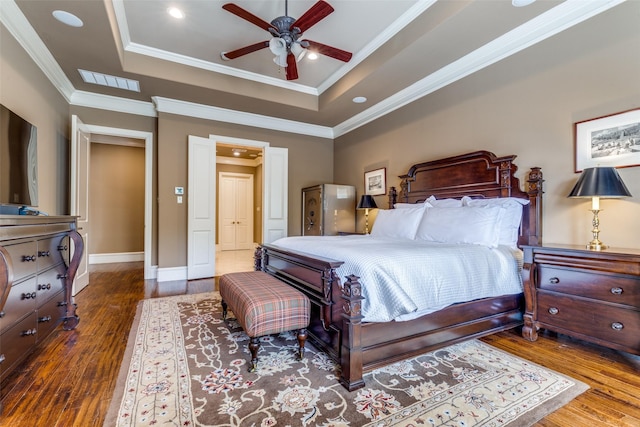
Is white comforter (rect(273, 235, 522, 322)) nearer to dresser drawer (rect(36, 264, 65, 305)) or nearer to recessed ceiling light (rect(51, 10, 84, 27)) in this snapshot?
dresser drawer (rect(36, 264, 65, 305))

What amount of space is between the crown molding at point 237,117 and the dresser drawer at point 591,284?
455 cm

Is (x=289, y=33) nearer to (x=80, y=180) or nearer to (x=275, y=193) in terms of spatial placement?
(x=275, y=193)

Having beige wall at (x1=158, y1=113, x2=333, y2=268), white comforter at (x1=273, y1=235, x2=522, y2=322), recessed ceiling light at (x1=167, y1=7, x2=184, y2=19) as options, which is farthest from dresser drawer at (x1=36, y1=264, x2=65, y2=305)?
recessed ceiling light at (x1=167, y1=7, x2=184, y2=19)

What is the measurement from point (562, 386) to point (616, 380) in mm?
405

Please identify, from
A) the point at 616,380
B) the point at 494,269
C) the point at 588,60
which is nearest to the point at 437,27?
the point at 588,60

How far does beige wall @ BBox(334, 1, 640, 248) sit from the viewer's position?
7.57ft

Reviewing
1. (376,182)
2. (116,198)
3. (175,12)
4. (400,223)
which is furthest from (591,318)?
(116,198)

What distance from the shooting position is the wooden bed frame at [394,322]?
5.81 ft

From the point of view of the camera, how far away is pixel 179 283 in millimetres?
4539

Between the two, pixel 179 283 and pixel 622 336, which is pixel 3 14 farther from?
pixel 622 336

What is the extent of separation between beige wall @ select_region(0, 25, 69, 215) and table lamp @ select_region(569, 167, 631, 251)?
188 inches

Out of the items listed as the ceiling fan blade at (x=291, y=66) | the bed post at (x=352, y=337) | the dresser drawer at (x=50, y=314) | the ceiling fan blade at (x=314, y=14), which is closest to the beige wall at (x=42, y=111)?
the dresser drawer at (x=50, y=314)

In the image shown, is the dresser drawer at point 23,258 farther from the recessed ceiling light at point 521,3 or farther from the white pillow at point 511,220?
the recessed ceiling light at point 521,3

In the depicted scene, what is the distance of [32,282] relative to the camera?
198 centimetres
